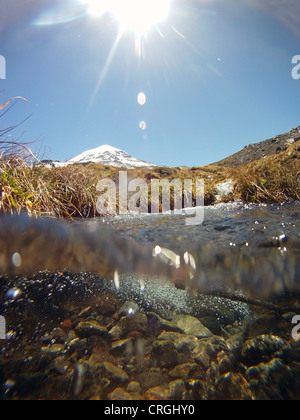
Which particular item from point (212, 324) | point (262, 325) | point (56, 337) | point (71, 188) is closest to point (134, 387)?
point (56, 337)

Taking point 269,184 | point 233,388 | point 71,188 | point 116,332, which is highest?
point 269,184

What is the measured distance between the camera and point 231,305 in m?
1.92

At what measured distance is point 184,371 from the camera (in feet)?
4.17

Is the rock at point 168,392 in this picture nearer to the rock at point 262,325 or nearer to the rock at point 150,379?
the rock at point 150,379

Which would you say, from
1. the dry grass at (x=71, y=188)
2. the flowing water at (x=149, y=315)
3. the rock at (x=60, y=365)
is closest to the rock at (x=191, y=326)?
the flowing water at (x=149, y=315)

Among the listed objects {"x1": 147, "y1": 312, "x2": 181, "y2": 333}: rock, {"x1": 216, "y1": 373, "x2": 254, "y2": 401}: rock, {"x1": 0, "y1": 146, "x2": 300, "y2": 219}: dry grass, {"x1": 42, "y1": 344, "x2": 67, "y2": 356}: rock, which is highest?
{"x1": 0, "y1": 146, "x2": 300, "y2": 219}: dry grass

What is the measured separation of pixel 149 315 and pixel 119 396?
0.66 m

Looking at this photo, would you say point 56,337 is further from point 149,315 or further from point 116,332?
point 149,315

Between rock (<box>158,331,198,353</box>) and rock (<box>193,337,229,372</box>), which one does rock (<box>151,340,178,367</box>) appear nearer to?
rock (<box>158,331,198,353</box>)

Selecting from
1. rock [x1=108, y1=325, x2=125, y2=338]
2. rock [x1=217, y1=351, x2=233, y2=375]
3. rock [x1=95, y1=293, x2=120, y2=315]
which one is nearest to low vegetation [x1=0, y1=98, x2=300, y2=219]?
rock [x1=95, y1=293, x2=120, y2=315]

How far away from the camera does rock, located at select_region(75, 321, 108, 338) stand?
4.90ft

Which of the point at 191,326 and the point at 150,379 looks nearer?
the point at 150,379
